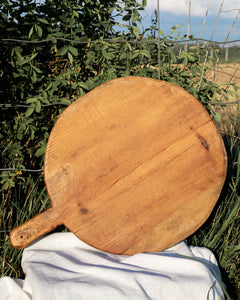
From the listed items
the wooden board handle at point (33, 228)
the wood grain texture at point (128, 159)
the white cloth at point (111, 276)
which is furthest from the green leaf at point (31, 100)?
the white cloth at point (111, 276)

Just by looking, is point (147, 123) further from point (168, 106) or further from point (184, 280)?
point (184, 280)

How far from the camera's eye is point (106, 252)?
182cm

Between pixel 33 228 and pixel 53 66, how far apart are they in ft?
3.63

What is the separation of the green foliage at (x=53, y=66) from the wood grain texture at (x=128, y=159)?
0.99 feet

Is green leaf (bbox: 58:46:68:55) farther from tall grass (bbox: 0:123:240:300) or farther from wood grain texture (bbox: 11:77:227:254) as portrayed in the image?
tall grass (bbox: 0:123:240:300)

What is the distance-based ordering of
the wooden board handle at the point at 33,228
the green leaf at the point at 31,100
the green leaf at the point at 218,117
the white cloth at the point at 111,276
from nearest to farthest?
the white cloth at the point at 111,276, the wooden board handle at the point at 33,228, the green leaf at the point at 31,100, the green leaf at the point at 218,117

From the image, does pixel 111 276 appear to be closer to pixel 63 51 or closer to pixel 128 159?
pixel 128 159

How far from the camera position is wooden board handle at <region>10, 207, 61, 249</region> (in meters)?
1.72

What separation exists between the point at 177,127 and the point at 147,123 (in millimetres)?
157

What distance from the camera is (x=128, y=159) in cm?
175

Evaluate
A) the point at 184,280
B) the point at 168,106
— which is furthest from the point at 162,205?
the point at 168,106

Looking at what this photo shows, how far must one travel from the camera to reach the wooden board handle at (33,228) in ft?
5.63

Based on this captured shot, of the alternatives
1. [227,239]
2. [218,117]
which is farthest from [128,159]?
[227,239]

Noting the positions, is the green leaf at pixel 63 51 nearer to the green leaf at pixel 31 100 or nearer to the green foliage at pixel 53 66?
the green foliage at pixel 53 66
